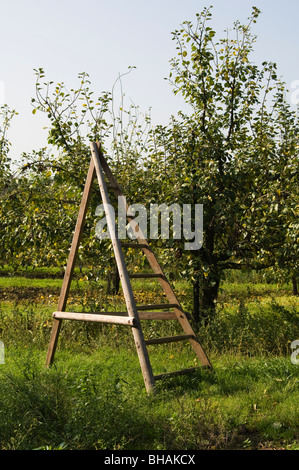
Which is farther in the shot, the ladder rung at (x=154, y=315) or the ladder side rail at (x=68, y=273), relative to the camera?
the ladder side rail at (x=68, y=273)

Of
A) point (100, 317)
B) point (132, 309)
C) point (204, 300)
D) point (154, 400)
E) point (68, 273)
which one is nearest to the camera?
point (154, 400)

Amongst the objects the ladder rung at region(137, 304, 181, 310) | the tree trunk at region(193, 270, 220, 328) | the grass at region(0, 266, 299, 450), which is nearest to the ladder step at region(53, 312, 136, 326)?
the ladder rung at region(137, 304, 181, 310)

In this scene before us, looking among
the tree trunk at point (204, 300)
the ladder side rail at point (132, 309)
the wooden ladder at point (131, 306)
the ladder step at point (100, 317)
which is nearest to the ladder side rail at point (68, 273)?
the wooden ladder at point (131, 306)

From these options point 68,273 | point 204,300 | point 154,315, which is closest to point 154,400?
point 154,315

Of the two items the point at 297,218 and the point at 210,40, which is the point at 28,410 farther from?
the point at 210,40

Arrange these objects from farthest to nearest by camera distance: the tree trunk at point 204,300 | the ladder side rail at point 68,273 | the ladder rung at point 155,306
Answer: the tree trunk at point 204,300 → the ladder side rail at point 68,273 → the ladder rung at point 155,306

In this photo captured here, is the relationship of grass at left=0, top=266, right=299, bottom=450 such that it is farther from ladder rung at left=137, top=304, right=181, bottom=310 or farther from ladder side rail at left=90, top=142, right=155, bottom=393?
ladder rung at left=137, top=304, right=181, bottom=310

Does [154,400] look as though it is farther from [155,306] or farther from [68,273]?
[68,273]

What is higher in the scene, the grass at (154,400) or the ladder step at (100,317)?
the ladder step at (100,317)

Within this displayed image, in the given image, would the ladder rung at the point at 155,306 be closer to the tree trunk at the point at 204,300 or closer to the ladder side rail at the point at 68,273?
the ladder side rail at the point at 68,273

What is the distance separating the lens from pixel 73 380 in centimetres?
505
